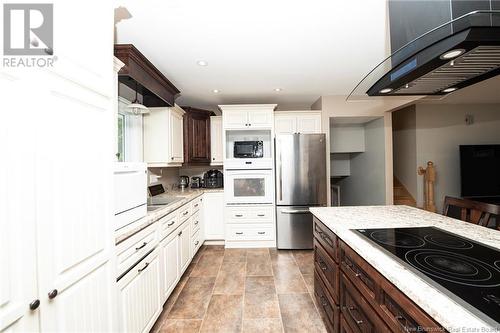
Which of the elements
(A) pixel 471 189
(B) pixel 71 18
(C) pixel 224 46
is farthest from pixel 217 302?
(A) pixel 471 189

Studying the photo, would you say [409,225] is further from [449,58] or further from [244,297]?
[244,297]

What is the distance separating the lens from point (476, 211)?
1.48 m

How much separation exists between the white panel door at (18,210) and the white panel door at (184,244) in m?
1.70

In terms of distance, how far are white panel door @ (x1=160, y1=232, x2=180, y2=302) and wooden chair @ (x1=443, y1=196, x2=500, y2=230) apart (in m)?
2.38

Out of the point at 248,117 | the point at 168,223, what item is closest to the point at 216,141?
the point at 248,117

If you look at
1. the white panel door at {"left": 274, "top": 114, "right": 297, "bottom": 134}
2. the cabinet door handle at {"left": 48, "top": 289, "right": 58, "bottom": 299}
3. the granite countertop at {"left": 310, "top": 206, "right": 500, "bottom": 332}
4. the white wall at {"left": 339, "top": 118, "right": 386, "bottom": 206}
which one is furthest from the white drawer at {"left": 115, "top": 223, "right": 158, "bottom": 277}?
the white wall at {"left": 339, "top": 118, "right": 386, "bottom": 206}

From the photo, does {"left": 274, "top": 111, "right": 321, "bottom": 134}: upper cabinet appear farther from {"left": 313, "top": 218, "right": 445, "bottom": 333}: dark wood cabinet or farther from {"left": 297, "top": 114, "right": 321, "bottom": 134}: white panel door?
{"left": 313, "top": 218, "right": 445, "bottom": 333}: dark wood cabinet

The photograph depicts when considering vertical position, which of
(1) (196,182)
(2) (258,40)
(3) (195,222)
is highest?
(2) (258,40)

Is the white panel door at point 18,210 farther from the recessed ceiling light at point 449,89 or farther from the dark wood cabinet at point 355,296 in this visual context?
the recessed ceiling light at point 449,89

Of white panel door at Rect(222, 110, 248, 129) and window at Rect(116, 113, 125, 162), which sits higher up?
white panel door at Rect(222, 110, 248, 129)

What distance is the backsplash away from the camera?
10.7 ft

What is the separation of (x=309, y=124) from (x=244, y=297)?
269 centimetres

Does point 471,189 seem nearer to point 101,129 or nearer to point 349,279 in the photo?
point 349,279

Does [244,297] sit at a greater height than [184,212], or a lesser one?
lesser
